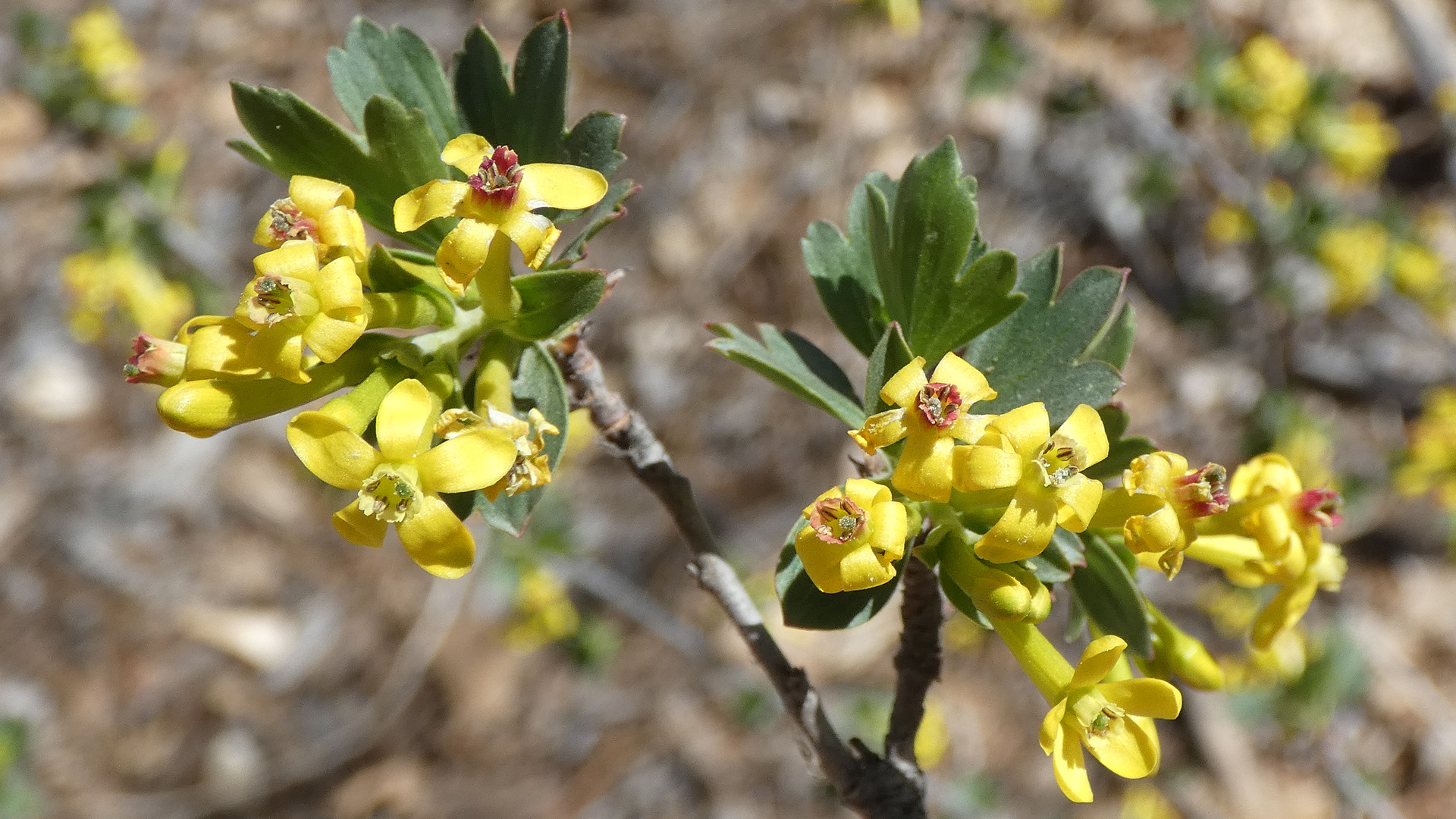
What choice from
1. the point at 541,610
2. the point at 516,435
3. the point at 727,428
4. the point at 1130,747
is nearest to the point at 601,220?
the point at 516,435

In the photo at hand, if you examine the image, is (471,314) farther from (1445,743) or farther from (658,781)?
(1445,743)

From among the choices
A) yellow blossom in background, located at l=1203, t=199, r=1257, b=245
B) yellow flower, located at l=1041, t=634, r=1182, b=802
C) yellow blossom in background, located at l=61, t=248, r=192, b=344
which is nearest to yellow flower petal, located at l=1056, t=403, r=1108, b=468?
yellow flower, located at l=1041, t=634, r=1182, b=802

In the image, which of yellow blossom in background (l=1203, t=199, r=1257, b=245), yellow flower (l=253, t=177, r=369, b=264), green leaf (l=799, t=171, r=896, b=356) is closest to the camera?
yellow flower (l=253, t=177, r=369, b=264)

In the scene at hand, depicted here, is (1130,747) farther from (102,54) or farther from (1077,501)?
(102,54)

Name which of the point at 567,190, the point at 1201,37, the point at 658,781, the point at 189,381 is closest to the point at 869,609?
the point at 567,190

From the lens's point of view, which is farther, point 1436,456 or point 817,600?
point 1436,456

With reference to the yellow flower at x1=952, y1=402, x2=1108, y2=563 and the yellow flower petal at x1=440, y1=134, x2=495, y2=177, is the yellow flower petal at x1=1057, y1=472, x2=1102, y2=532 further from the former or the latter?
the yellow flower petal at x1=440, y1=134, x2=495, y2=177

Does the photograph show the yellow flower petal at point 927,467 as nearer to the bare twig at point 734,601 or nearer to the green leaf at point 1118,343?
the bare twig at point 734,601
